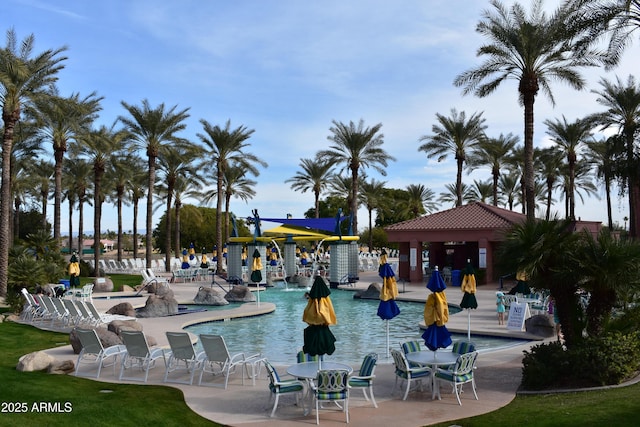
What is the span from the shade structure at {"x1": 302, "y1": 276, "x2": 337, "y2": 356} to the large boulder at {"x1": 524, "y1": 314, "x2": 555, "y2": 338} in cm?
838

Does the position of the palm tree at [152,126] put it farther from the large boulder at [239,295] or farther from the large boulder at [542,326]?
the large boulder at [542,326]

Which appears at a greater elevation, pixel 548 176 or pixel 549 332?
pixel 548 176

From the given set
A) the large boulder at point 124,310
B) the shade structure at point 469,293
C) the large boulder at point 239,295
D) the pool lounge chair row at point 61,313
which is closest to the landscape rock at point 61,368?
the pool lounge chair row at point 61,313

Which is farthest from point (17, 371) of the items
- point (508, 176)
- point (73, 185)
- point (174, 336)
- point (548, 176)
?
point (508, 176)

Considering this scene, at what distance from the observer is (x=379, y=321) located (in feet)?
66.0

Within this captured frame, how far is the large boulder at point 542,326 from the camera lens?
15562 mm

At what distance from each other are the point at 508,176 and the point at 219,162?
107 ft

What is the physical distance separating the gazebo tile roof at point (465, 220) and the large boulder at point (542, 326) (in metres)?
17.7

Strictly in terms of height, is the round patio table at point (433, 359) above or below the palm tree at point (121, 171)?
below

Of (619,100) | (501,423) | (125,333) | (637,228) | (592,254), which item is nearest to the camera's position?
(501,423)

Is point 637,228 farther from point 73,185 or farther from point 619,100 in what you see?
point 73,185

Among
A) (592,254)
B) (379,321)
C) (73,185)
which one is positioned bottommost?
(379,321)

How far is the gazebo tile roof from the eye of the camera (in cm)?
3375

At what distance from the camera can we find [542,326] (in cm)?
1566
